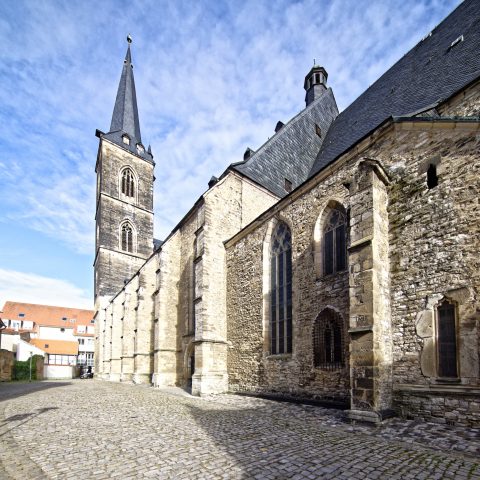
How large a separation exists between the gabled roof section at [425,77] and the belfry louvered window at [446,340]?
16.4ft

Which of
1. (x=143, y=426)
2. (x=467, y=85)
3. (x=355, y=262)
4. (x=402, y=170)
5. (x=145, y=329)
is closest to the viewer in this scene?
(x=143, y=426)

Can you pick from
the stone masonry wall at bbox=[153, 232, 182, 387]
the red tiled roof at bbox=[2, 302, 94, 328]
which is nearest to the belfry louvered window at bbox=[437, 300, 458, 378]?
the stone masonry wall at bbox=[153, 232, 182, 387]

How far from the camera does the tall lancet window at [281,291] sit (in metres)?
10.6

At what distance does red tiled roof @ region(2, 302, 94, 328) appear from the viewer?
47.0m

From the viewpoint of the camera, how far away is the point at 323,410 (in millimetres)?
7859

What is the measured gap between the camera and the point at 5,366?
28.2m

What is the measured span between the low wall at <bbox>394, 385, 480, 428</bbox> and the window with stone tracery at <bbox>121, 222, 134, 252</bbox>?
3180 centimetres

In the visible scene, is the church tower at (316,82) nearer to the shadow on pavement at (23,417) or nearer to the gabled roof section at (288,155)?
the gabled roof section at (288,155)

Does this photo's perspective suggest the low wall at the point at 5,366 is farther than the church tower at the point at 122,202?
No

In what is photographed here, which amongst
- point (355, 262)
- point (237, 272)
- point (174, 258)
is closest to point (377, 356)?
point (355, 262)

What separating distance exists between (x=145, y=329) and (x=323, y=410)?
14868mm

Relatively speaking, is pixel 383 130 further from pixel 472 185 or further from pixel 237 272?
pixel 237 272

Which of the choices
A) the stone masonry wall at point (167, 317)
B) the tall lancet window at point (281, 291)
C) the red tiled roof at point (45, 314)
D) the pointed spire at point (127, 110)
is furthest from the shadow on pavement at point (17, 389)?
the red tiled roof at point (45, 314)

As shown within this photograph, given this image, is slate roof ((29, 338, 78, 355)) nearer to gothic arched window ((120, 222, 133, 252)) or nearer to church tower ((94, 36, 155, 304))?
church tower ((94, 36, 155, 304))
